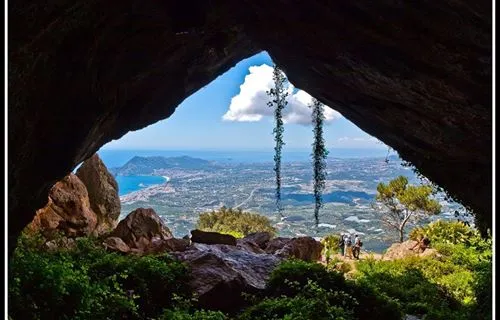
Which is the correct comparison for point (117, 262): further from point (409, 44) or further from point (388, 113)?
point (409, 44)

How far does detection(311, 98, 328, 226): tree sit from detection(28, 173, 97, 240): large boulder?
8.96 metres

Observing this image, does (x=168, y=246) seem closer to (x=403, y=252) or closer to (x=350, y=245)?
(x=350, y=245)

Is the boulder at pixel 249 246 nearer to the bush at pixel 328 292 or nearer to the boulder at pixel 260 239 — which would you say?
the boulder at pixel 260 239

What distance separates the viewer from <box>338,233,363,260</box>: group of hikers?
68.8 ft

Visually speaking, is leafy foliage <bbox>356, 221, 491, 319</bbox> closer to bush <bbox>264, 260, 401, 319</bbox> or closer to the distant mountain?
bush <bbox>264, 260, 401, 319</bbox>

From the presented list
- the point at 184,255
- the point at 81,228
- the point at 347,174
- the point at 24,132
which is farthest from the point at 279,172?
the point at 347,174

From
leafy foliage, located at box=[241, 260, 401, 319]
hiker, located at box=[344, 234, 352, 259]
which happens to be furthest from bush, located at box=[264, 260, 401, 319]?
A: hiker, located at box=[344, 234, 352, 259]

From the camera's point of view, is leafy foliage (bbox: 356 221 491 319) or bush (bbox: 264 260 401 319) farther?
leafy foliage (bbox: 356 221 491 319)

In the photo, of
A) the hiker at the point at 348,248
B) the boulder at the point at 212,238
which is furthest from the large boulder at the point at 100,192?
the hiker at the point at 348,248

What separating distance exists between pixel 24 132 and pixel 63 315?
111 inches

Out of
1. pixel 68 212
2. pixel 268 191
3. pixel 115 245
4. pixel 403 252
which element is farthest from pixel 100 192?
pixel 268 191

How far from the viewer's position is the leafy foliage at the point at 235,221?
27.9m

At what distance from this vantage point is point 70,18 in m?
5.10

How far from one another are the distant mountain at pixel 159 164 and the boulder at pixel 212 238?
33871mm
